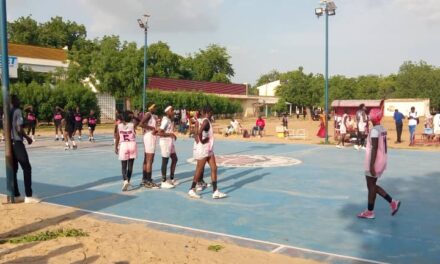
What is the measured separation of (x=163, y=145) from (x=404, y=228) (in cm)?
532

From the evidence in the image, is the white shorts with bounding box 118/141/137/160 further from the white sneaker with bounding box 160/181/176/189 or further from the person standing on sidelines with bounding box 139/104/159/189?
the white sneaker with bounding box 160/181/176/189

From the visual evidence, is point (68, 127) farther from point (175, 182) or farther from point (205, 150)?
point (205, 150)

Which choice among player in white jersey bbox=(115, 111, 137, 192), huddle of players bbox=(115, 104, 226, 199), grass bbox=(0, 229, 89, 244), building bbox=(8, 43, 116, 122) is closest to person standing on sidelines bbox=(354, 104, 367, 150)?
huddle of players bbox=(115, 104, 226, 199)

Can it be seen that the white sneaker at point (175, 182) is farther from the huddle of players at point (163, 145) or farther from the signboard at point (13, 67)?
the signboard at point (13, 67)

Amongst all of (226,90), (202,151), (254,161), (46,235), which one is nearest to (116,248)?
(46,235)

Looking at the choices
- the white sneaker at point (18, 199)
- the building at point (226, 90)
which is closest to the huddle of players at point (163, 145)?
the white sneaker at point (18, 199)

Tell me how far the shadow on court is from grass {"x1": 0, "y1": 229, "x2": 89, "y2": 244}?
12.6ft

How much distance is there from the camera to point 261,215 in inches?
309

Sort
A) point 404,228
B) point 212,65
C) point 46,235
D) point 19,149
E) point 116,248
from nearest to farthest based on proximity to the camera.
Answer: point 116,248, point 46,235, point 404,228, point 19,149, point 212,65

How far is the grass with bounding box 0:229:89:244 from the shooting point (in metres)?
6.24

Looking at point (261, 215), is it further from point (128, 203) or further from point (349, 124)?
point (349, 124)

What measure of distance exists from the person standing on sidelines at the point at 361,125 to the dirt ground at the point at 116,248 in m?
14.2

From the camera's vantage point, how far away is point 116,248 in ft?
19.6

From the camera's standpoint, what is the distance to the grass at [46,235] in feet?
20.5
